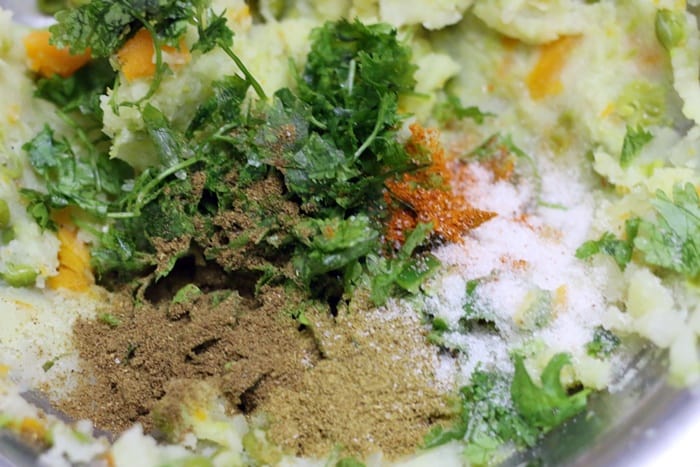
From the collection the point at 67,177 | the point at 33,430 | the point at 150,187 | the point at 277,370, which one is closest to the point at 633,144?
the point at 277,370

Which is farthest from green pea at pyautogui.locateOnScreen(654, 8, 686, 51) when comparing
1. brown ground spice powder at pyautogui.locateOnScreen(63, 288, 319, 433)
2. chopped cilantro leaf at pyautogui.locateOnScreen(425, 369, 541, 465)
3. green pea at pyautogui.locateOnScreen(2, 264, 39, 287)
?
green pea at pyautogui.locateOnScreen(2, 264, 39, 287)

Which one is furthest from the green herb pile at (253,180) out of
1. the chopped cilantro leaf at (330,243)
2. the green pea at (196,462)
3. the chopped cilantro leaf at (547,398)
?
the green pea at (196,462)

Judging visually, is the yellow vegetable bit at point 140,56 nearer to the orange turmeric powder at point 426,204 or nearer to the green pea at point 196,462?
the orange turmeric powder at point 426,204

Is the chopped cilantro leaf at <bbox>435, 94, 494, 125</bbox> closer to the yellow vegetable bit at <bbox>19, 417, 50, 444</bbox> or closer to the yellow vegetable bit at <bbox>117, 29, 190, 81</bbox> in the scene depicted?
the yellow vegetable bit at <bbox>117, 29, 190, 81</bbox>

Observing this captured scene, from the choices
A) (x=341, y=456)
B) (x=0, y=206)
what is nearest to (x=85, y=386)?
(x=0, y=206)

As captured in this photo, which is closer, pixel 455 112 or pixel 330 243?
pixel 330 243

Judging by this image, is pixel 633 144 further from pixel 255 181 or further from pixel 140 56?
pixel 140 56

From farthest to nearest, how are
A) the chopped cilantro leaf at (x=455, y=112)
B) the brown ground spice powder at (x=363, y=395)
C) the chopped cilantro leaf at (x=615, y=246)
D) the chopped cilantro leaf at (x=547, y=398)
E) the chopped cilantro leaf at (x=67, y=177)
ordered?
the chopped cilantro leaf at (x=455, y=112)
the chopped cilantro leaf at (x=67, y=177)
the chopped cilantro leaf at (x=615, y=246)
the brown ground spice powder at (x=363, y=395)
the chopped cilantro leaf at (x=547, y=398)
